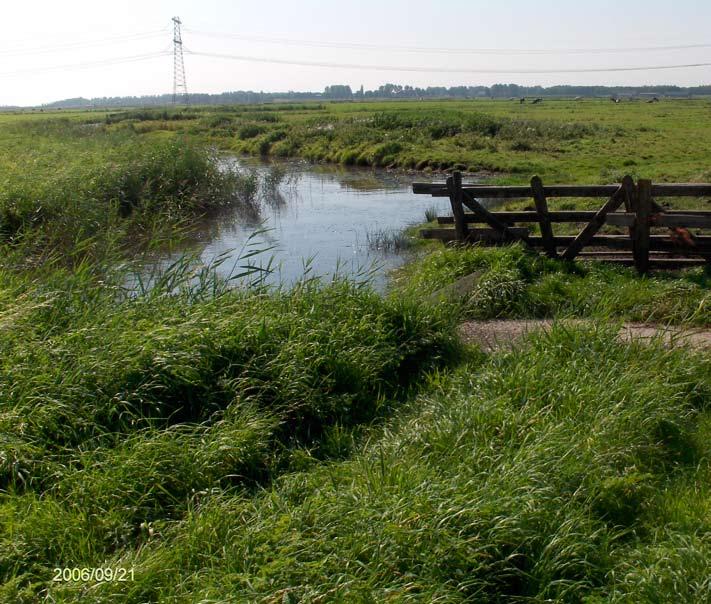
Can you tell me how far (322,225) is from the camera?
22.4m

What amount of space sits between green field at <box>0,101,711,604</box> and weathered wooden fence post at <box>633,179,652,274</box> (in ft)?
2.23

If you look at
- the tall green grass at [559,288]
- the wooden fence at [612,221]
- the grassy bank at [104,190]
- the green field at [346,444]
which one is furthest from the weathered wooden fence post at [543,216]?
the grassy bank at [104,190]

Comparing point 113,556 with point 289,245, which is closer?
point 113,556

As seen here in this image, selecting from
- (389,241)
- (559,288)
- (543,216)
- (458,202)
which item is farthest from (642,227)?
(389,241)

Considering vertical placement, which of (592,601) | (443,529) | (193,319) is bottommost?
(592,601)

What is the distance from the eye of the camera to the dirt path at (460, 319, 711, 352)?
8.22m

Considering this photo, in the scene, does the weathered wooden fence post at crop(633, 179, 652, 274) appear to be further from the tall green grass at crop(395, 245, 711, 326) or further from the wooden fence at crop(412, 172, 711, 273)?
the tall green grass at crop(395, 245, 711, 326)

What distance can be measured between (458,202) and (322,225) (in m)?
9.95

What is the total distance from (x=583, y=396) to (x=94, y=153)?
22.2m

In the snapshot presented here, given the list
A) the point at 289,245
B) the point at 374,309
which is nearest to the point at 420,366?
the point at 374,309

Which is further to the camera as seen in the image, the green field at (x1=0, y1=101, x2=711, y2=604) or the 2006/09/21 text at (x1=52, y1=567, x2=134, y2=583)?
the green field at (x1=0, y1=101, x2=711, y2=604)

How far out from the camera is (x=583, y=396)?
6.63m

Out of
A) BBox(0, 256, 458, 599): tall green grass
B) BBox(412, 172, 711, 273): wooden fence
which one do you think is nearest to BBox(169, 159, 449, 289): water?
BBox(412, 172, 711, 273): wooden fence

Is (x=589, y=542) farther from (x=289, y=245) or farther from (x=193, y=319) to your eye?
(x=289, y=245)
